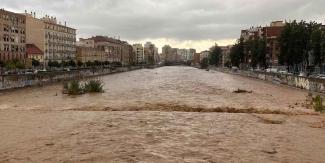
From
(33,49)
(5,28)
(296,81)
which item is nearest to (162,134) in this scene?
(296,81)

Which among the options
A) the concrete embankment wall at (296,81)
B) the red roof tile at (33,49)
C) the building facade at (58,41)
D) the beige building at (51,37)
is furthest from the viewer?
the building facade at (58,41)

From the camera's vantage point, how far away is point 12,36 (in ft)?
407

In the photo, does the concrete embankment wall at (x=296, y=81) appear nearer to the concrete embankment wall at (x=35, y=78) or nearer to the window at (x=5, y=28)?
the concrete embankment wall at (x=35, y=78)

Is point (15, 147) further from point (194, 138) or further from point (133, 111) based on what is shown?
point (133, 111)

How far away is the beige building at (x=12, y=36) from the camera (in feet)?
387

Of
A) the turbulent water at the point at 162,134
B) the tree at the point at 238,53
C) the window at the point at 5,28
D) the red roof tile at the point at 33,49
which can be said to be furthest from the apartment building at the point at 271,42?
the turbulent water at the point at 162,134

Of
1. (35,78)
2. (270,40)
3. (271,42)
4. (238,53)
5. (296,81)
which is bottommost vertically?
(296,81)

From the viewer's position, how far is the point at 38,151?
20641 millimetres

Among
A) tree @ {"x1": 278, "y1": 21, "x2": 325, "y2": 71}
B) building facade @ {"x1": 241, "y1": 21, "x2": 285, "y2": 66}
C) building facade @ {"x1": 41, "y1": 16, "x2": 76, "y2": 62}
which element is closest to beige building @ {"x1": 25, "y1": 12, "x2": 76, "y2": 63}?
building facade @ {"x1": 41, "y1": 16, "x2": 76, "y2": 62}

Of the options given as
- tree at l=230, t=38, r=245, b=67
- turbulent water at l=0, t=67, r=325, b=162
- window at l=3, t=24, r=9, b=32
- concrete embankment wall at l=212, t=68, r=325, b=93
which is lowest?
turbulent water at l=0, t=67, r=325, b=162

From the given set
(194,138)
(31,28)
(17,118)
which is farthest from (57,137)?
(31,28)

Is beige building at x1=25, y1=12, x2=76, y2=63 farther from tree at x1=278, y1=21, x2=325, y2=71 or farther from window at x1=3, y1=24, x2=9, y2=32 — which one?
tree at x1=278, y1=21, x2=325, y2=71

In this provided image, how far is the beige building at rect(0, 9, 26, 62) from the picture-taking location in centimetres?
11800

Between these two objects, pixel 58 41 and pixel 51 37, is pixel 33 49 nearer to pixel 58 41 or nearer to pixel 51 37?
pixel 51 37
